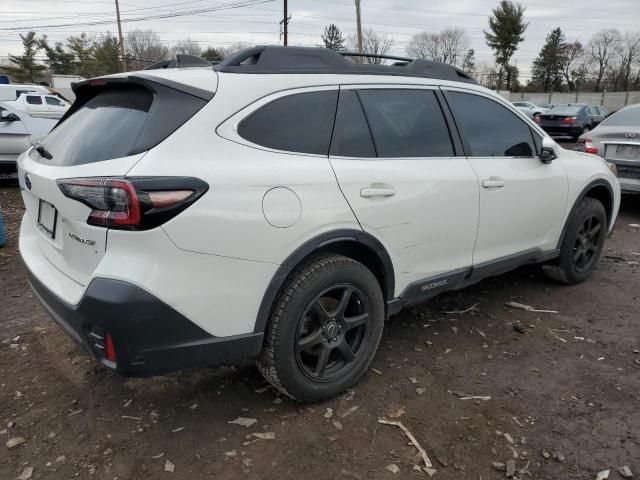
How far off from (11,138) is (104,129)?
8140 millimetres

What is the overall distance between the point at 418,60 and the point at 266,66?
4.11 feet

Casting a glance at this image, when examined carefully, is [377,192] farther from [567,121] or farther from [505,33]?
[505,33]

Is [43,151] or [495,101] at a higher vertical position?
[495,101]

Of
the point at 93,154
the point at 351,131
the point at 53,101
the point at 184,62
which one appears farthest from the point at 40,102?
the point at 351,131

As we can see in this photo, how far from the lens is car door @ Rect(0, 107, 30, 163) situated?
357 inches

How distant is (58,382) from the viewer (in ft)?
9.98

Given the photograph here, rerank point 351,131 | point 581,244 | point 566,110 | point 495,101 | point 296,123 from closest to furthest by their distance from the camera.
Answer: point 296,123 < point 351,131 < point 495,101 < point 581,244 < point 566,110

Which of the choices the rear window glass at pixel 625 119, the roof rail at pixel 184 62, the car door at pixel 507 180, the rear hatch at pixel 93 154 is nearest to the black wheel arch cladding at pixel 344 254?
the rear hatch at pixel 93 154

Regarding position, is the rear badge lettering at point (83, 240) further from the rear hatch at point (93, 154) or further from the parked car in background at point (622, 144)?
A: the parked car in background at point (622, 144)

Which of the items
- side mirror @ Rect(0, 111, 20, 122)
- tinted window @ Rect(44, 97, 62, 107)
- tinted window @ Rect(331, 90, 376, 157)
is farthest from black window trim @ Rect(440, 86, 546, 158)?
tinted window @ Rect(44, 97, 62, 107)

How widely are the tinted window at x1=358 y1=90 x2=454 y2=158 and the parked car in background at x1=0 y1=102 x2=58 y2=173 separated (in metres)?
7.91

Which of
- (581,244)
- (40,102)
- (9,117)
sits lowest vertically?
(581,244)

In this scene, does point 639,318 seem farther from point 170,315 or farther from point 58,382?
point 58,382

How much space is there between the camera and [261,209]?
7.55 ft
